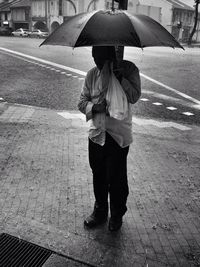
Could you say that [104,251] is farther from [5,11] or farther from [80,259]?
[5,11]

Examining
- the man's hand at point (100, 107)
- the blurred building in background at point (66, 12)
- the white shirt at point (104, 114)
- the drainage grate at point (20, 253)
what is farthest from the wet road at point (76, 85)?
the blurred building in background at point (66, 12)

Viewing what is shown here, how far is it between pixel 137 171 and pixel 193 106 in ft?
18.5

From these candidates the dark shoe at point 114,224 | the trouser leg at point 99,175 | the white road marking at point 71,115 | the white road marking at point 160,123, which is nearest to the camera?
the trouser leg at point 99,175

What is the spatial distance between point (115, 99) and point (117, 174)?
0.80m

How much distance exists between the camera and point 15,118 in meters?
7.90

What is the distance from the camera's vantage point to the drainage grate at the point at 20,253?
10.6 feet

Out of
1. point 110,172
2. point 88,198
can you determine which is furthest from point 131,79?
point 88,198

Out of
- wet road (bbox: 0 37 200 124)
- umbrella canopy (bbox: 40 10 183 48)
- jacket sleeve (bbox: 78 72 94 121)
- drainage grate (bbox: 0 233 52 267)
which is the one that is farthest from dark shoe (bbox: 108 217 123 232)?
wet road (bbox: 0 37 200 124)

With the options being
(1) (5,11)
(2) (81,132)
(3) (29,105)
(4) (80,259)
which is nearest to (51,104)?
(3) (29,105)

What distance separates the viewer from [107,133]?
11.2 ft

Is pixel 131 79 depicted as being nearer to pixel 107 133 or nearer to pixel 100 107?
pixel 100 107

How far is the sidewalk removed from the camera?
133 inches

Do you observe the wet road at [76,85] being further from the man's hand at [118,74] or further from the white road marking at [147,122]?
the man's hand at [118,74]

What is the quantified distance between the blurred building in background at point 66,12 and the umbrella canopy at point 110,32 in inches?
2317
